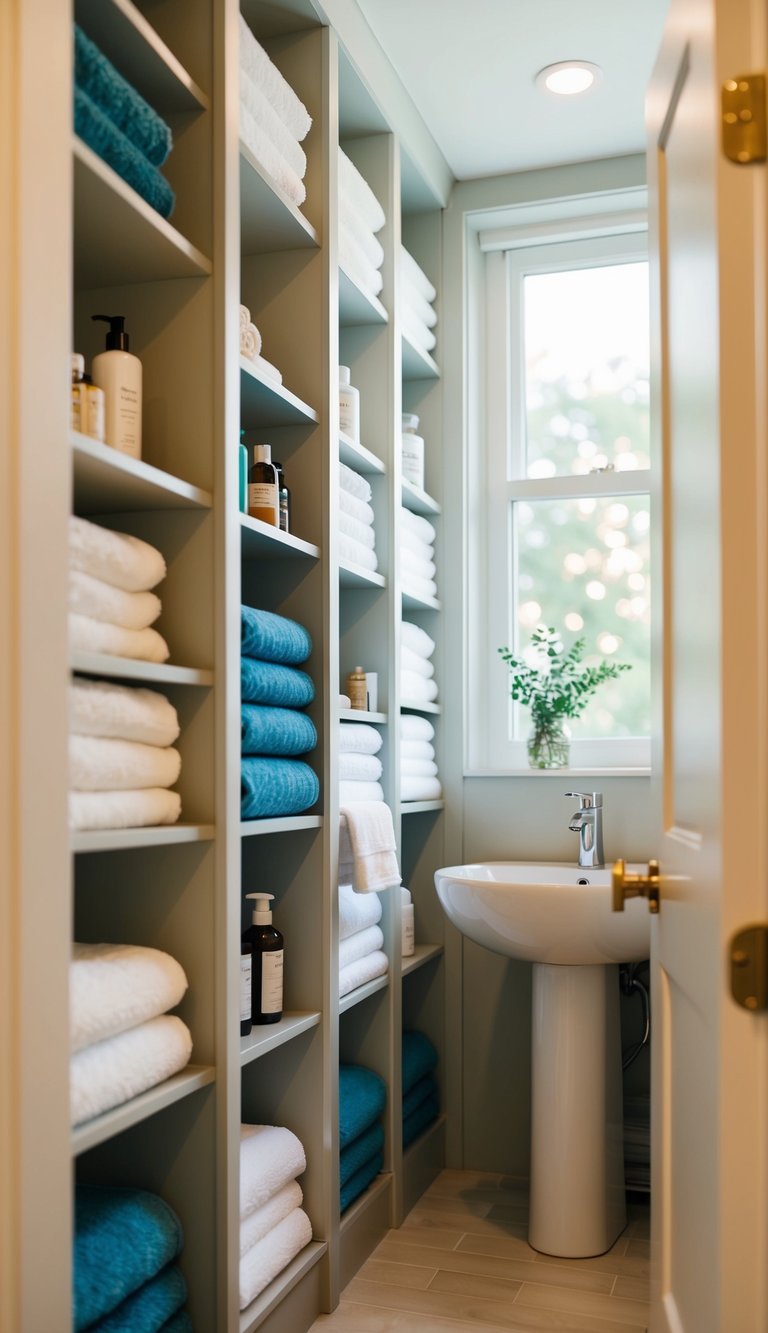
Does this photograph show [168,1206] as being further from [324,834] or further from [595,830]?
[595,830]

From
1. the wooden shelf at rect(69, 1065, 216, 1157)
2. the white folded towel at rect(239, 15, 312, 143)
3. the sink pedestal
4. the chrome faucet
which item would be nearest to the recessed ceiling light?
the white folded towel at rect(239, 15, 312, 143)

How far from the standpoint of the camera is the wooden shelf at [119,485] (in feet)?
4.62

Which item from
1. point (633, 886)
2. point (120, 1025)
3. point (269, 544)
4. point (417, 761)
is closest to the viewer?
point (633, 886)

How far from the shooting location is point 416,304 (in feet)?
9.69

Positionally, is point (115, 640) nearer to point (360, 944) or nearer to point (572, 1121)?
point (360, 944)

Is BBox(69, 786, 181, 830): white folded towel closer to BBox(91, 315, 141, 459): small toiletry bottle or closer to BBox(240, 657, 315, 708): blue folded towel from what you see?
BBox(240, 657, 315, 708): blue folded towel

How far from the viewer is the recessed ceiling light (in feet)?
8.43

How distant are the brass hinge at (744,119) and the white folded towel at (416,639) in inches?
70.3

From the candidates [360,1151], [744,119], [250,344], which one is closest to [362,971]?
[360,1151]

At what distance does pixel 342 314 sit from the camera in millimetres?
2611

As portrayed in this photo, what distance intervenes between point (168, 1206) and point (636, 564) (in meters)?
1.98

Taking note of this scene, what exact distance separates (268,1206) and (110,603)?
110cm

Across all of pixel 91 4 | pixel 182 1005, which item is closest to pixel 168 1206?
pixel 182 1005

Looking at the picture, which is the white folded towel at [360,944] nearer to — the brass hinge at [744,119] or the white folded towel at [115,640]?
the white folded towel at [115,640]
